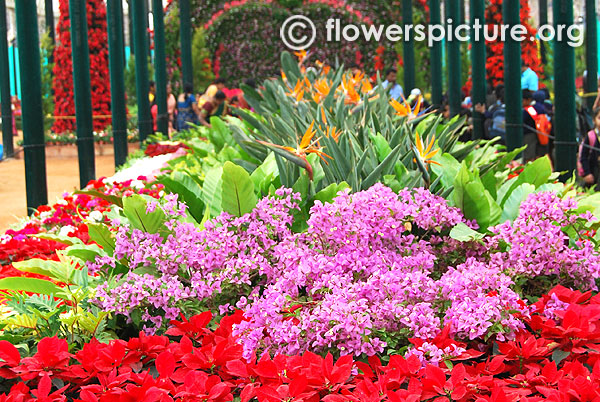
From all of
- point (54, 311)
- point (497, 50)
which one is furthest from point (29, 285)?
point (497, 50)

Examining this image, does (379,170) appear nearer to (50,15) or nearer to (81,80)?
(81,80)

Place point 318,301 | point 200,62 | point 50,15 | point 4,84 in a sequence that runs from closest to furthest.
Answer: point 318,301 < point 4,84 < point 200,62 < point 50,15

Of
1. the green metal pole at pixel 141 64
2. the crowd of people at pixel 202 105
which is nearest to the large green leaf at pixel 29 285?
the crowd of people at pixel 202 105

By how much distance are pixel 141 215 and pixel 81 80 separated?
6910mm

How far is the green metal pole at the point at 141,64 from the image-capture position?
13.3 m

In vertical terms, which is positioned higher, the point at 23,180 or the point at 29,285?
the point at 29,285

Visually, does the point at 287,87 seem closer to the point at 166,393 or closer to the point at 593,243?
the point at 593,243

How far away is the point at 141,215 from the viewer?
2832mm

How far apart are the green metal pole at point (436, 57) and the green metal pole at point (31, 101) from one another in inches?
→ 365

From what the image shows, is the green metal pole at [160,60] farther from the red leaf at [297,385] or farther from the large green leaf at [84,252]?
the red leaf at [297,385]

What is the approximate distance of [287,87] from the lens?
862 cm

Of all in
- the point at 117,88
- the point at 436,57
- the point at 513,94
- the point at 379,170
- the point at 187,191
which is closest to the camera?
the point at 379,170

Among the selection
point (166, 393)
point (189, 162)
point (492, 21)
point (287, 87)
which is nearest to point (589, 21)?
point (492, 21)

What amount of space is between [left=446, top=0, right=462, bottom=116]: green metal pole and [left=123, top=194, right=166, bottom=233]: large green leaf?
38.9 feet
